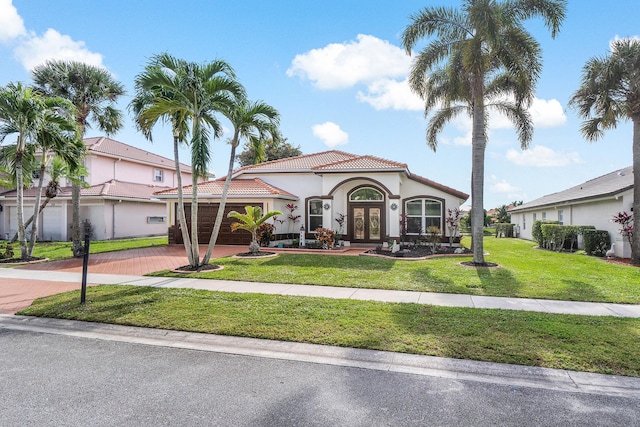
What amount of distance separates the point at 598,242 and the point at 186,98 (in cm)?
1809

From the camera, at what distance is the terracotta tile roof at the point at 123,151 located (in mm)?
25239

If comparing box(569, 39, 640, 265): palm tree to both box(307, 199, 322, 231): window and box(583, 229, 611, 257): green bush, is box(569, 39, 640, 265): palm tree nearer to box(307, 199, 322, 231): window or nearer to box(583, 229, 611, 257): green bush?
box(583, 229, 611, 257): green bush

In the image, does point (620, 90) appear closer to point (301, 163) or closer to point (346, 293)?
point (346, 293)

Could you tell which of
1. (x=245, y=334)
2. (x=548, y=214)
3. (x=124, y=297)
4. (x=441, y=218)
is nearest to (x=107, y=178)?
(x=124, y=297)

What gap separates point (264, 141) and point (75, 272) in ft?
24.9

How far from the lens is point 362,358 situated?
4.76 meters

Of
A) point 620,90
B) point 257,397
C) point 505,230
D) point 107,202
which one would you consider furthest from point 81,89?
point 505,230

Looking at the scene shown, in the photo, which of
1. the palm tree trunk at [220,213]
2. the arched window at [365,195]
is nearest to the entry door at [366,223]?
the arched window at [365,195]

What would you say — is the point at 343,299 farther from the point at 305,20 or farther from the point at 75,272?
the point at 305,20

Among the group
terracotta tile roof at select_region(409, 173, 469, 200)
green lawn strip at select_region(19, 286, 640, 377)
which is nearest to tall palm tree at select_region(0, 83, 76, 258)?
green lawn strip at select_region(19, 286, 640, 377)

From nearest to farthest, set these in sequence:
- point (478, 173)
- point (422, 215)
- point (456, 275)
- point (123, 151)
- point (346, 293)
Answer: point (346, 293), point (456, 275), point (478, 173), point (422, 215), point (123, 151)

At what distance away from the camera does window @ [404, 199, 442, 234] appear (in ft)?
62.4

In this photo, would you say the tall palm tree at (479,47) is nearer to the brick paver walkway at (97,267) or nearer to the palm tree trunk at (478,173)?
the palm tree trunk at (478,173)

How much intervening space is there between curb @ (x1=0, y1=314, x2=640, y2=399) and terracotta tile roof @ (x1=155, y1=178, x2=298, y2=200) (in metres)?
13.1
